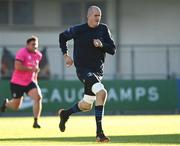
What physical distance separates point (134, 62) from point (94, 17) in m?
18.1

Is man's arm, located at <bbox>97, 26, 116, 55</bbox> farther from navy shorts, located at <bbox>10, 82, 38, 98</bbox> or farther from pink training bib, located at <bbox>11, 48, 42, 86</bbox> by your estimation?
navy shorts, located at <bbox>10, 82, 38, 98</bbox>

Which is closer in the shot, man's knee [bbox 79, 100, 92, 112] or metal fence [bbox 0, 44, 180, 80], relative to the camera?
man's knee [bbox 79, 100, 92, 112]

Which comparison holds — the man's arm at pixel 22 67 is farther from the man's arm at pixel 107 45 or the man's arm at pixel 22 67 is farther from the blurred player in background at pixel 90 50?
the man's arm at pixel 107 45

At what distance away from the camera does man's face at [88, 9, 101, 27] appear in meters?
13.1

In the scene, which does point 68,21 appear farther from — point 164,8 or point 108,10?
point 164,8

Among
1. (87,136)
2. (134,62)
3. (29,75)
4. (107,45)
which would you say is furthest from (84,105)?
(134,62)

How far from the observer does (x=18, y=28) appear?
31734mm

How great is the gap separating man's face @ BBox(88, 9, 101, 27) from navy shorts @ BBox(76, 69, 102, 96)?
0.82 meters

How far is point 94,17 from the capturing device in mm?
13172

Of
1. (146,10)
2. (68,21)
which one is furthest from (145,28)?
(68,21)

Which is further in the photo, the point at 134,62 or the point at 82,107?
the point at 134,62

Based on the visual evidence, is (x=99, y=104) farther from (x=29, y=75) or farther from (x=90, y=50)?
(x=29, y=75)

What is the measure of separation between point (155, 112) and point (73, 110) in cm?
1516

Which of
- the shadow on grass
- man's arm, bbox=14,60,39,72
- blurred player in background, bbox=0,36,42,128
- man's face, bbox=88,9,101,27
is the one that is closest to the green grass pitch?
the shadow on grass
